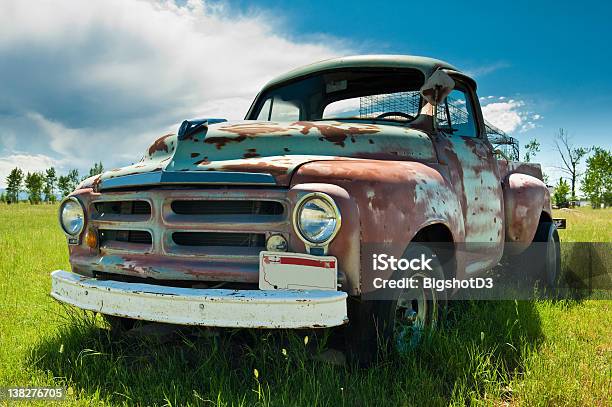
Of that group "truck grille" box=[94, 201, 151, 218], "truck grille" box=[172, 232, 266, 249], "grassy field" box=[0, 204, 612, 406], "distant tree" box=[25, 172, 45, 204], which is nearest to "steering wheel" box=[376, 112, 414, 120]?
"grassy field" box=[0, 204, 612, 406]

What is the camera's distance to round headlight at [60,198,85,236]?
308cm

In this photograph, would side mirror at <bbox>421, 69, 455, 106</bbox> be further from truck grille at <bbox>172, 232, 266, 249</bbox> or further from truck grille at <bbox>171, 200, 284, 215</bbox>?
truck grille at <bbox>172, 232, 266, 249</bbox>

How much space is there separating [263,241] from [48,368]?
5.15 feet

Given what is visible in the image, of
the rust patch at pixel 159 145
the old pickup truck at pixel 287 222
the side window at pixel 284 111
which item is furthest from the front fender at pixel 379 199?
the side window at pixel 284 111

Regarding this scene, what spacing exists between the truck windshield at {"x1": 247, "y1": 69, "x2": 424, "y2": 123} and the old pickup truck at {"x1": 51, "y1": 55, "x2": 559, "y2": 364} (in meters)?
0.03

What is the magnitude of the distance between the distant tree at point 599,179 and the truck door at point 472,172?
4679 cm

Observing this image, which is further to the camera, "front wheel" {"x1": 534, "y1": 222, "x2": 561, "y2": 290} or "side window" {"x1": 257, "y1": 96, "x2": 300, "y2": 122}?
"front wheel" {"x1": 534, "y1": 222, "x2": 561, "y2": 290}

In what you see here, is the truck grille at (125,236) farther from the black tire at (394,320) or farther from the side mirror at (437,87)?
the side mirror at (437,87)

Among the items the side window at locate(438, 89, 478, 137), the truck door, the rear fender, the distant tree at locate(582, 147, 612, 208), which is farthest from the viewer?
the distant tree at locate(582, 147, 612, 208)

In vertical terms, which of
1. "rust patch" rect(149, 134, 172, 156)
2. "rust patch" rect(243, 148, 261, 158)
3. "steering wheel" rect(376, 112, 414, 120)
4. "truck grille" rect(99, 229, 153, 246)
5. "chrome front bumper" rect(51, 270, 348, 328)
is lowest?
A: "chrome front bumper" rect(51, 270, 348, 328)

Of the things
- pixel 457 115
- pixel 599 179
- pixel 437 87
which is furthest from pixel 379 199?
pixel 599 179

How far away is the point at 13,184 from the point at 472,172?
247 ft

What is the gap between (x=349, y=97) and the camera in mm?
3947

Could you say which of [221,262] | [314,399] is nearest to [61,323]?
[221,262]
